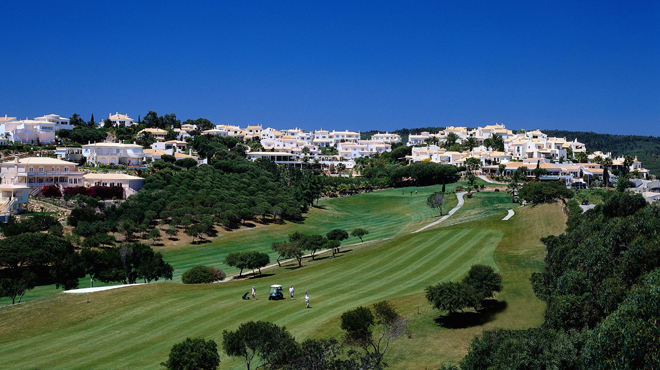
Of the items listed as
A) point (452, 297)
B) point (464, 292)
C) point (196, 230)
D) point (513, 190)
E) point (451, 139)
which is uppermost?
point (451, 139)

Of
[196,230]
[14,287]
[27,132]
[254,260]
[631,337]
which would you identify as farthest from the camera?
[27,132]

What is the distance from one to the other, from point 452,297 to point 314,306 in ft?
34.1

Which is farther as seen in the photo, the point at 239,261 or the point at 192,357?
the point at 239,261

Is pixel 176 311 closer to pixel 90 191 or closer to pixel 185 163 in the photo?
pixel 90 191

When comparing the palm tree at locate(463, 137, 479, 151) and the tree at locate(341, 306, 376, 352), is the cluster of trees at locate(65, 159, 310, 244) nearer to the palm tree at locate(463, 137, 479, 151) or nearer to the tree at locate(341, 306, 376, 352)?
the tree at locate(341, 306, 376, 352)

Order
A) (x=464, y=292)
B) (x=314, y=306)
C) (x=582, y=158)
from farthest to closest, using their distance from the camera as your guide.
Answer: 1. (x=582, y=158)
2. (x=314, y=306)
3. (x=464, y=292)

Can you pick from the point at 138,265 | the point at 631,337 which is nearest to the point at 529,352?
the point at 631,337

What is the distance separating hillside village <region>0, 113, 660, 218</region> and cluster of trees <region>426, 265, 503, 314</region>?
166ft

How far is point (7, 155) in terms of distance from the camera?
102375 millimetres

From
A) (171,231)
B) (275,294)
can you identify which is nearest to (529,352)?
(275,294)

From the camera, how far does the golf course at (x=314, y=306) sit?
28.3 m

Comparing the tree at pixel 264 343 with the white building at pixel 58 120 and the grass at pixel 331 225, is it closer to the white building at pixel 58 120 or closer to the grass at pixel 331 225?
the grass at pixel 331 225

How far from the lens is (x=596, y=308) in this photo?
955 inches

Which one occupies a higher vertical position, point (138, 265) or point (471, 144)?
point (471, 144)
